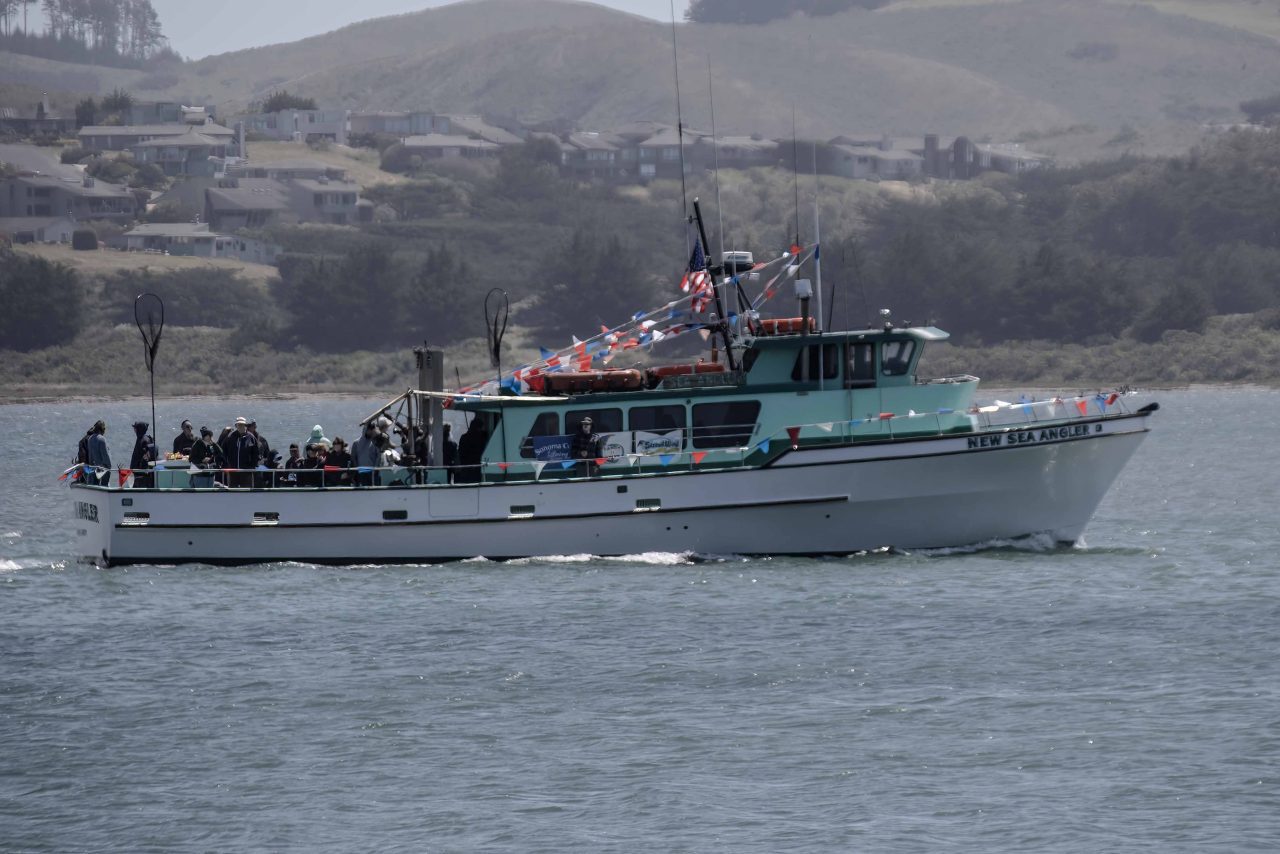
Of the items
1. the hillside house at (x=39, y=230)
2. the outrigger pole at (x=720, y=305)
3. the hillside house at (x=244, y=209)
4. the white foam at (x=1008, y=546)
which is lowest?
the white foam at (x=1008, y=546)

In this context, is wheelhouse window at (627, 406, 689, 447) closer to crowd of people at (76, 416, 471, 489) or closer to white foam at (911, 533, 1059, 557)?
crowd of people at (76, 416, 471, 489)

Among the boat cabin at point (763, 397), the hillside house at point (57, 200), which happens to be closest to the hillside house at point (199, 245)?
the hillside house at point (57, 200)

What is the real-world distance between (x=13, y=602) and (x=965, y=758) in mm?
18079

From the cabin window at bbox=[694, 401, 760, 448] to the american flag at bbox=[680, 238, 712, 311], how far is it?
2108mm

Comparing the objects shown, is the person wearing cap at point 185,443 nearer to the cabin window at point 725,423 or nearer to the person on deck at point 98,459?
the person on deck at point 98,459

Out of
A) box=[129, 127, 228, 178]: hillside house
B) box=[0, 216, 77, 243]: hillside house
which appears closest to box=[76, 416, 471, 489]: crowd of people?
box=[0, 216, 77, 243]: hillside house

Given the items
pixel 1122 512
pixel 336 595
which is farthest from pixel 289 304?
pixel 336 595

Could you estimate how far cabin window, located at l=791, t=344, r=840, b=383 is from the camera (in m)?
35.2

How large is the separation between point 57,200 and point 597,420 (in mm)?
150928

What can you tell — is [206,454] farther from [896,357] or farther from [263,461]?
[896,357]

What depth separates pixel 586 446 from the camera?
114 feet

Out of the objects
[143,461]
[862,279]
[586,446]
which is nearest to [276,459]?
[143,461]

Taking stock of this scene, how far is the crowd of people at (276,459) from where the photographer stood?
3541cm

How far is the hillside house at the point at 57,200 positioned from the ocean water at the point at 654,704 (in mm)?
143862
